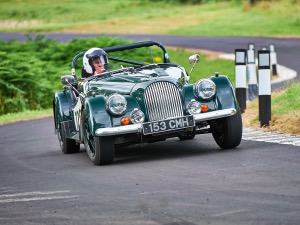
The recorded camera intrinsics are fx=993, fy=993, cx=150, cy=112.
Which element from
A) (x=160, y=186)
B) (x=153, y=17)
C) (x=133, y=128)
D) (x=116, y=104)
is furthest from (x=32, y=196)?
(x=153, y=17)

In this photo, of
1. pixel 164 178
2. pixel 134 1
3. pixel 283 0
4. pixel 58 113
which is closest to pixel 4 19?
pixel 134 1

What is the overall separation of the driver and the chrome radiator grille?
199cm

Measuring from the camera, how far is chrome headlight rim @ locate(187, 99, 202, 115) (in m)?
12.4

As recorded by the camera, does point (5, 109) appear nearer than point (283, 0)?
Yes

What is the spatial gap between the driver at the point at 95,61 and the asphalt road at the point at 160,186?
1.21m

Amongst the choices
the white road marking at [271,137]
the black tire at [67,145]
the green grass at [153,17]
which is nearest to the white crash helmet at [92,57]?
the black tire at [67,145]

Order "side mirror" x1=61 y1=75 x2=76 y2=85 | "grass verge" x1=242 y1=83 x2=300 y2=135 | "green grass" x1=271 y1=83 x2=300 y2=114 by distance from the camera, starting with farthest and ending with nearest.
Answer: "green grass" x1=271 y1=83 x2=300 y2=114, "grass verge" x1=242 y1=83 x2=300 y2=135, "side mirror" x1=61 y1=75 x2=76 y2=85

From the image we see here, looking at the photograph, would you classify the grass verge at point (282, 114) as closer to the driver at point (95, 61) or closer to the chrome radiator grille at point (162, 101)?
the chrome radiator grille at point (162, 101)

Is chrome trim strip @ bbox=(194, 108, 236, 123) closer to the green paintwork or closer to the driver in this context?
the green paintwork

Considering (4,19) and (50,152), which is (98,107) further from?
(4,19)

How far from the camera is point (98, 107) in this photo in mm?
12289

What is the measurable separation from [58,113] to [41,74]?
14527mm

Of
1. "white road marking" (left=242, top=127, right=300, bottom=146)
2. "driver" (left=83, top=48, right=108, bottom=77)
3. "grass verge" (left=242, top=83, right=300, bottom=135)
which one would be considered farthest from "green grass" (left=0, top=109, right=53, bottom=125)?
"white road marking" (left=242, top=127, right=300, bottom=146)

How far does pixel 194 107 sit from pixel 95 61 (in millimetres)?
2451
